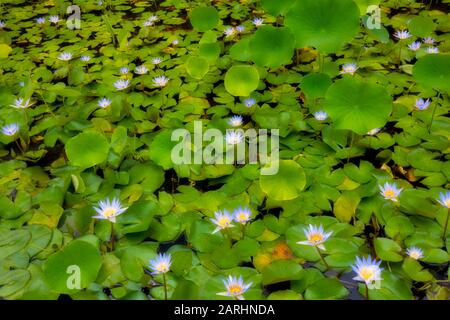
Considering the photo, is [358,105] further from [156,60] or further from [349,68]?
[156,60]

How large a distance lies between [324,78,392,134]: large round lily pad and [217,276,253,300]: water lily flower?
1.95 ft

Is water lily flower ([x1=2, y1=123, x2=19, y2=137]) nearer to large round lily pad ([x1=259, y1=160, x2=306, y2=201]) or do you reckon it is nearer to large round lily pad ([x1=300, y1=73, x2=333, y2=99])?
large round lily pad ([x1=259, y1=160, x2=306, y2=201])

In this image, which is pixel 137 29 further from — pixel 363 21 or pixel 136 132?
pixel 363 21

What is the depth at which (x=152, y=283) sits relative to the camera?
1.09 meters

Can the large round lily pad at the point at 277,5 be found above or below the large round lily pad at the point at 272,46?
above

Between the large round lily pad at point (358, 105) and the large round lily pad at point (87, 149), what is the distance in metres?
0.76

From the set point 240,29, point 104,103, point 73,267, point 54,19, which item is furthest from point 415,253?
point 54,19

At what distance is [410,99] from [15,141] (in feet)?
5.24

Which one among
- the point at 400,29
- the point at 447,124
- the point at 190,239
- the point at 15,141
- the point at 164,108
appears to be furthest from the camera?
the point at 400,29

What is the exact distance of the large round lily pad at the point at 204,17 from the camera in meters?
2.01

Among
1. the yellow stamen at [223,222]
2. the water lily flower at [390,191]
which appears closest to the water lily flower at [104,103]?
the yellow stamen at [223,222]

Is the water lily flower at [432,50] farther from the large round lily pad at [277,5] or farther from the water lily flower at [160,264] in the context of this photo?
the water lily flower at [160,264]

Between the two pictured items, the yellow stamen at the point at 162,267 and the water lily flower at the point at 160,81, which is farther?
the water lily flower at the point at 160,81

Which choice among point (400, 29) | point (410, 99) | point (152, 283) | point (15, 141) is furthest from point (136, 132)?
point (400, 29)
